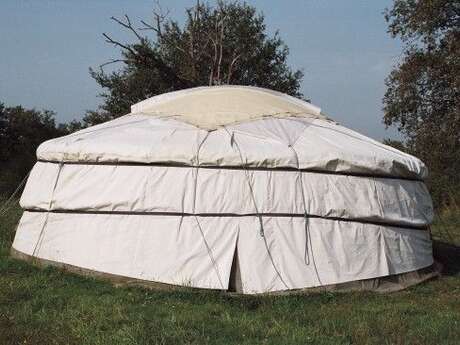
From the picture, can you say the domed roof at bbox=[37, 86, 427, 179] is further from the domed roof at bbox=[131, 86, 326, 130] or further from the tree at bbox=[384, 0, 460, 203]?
the tree at bbox=[384, 0, 460, 203]

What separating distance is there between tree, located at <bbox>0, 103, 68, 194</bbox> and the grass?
1780cm

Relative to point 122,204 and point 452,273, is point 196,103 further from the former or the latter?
point 452,273

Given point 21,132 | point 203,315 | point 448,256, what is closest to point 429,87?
point 448,256

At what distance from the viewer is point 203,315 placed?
5.44 meters

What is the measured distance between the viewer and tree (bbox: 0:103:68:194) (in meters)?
24.7

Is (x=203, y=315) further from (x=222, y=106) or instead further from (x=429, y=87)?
(x=429, y=87)

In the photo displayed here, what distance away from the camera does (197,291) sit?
6.38m

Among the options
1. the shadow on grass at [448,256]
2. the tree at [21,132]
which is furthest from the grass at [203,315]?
the tree at [21,132]

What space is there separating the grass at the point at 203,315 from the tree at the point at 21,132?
1780 centimetres

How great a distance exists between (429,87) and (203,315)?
11.1 m

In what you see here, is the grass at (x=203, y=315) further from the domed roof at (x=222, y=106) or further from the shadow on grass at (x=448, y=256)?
the domed roof at (x=222, y=106)

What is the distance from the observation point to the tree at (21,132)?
24.7 m

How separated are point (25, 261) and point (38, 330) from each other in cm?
255

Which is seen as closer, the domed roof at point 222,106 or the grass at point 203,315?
the grass at point 203,315
